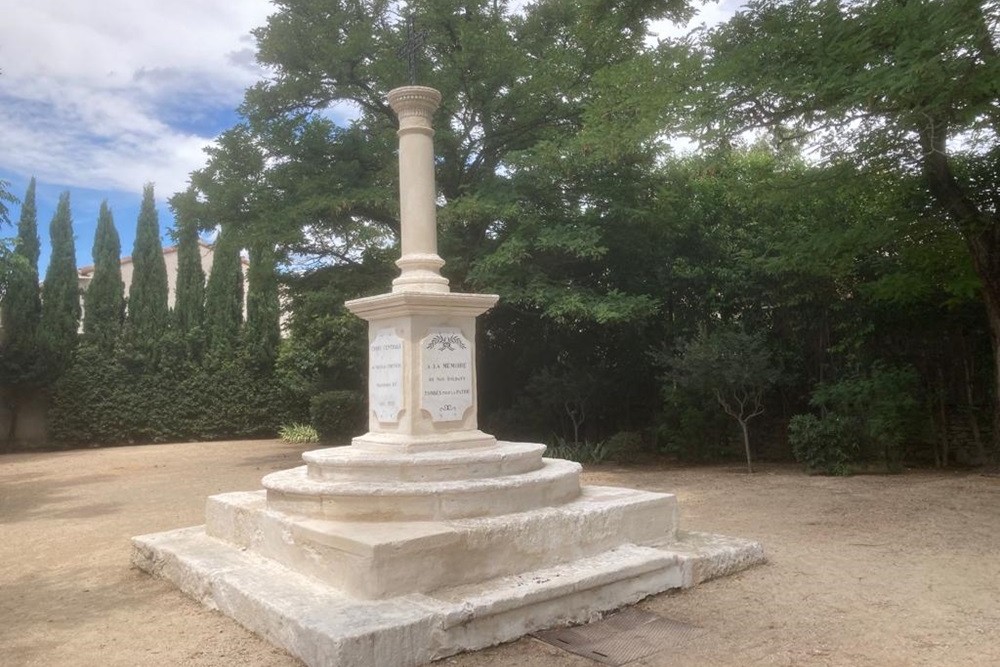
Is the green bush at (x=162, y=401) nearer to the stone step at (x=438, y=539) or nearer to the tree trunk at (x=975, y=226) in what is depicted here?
the stone step at (x=438, y=539)

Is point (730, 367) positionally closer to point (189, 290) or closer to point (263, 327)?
point (263, 327)

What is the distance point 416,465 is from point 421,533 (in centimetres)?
89

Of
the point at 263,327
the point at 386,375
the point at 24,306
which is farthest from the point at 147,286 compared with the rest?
the point at 386,375

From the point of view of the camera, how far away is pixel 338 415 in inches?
723

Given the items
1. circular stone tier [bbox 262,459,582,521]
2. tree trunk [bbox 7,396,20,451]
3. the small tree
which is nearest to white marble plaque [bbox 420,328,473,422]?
circular stone tier [bbox 262,459,582,521]

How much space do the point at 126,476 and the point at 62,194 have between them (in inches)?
543

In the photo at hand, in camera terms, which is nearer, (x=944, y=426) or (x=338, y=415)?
(x=944, y=426)

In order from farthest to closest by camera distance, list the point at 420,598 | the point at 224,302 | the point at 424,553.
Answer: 1. the point at 224,302
2. the point at 424,553
3. the point at 420,598

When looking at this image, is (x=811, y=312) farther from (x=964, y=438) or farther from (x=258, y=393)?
(x=258, y=393)

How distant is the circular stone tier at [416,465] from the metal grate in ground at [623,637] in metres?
1.39

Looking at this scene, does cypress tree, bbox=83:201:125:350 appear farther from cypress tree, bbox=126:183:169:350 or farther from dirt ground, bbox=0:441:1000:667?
dirt ground, bbox=0:441:1000:667

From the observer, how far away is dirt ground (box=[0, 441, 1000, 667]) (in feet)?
13.2

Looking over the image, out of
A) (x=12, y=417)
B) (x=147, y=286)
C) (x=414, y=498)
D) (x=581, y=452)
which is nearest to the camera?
(x=414, y=498)

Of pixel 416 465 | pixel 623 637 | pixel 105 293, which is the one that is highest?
pixel 105 293
